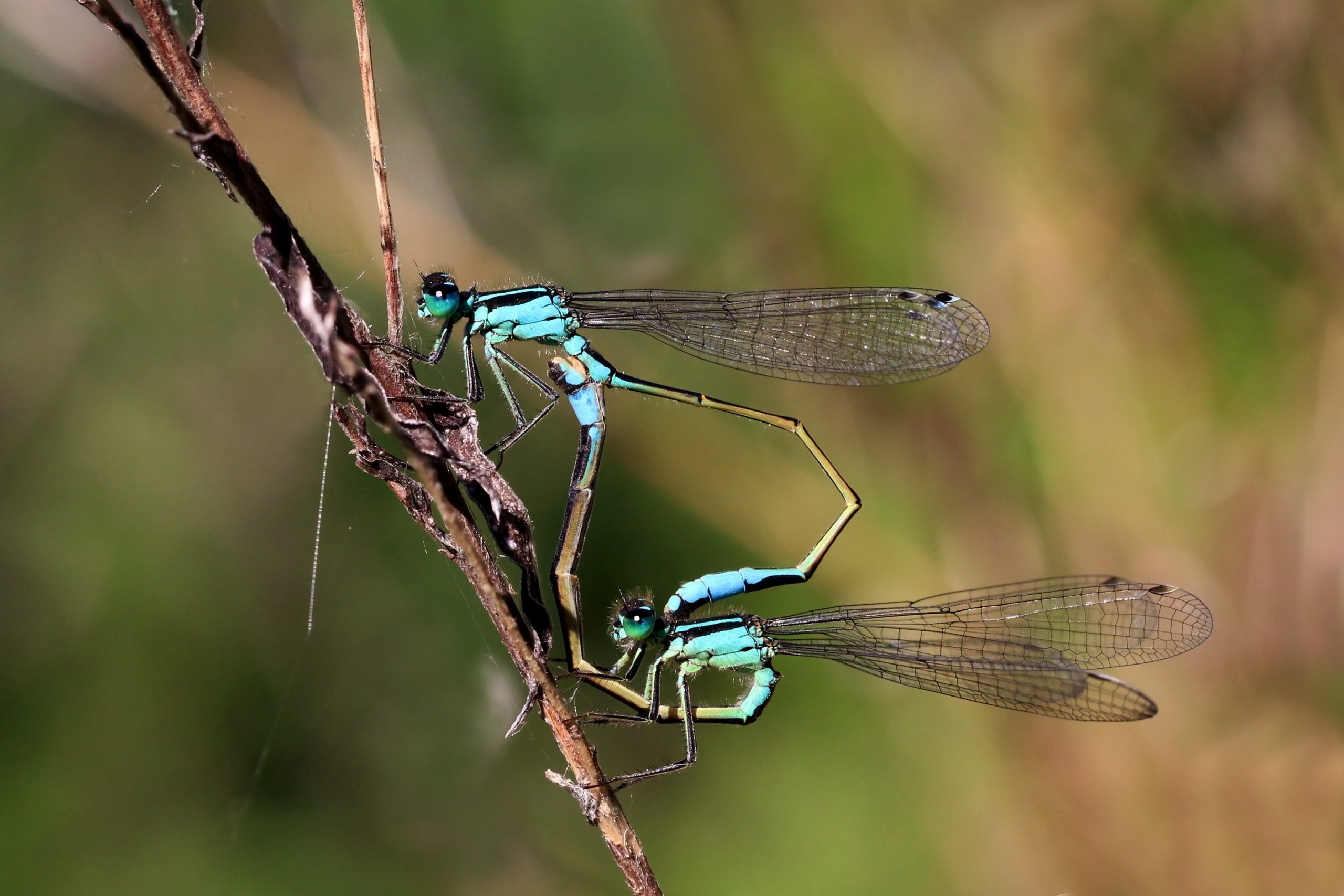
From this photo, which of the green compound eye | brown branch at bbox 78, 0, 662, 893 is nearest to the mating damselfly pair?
the green compound eye

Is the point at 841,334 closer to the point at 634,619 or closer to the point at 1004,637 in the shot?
the point at 1004,637

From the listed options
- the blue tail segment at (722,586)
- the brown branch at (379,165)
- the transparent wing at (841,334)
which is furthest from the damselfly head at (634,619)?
the brown branch at (379,165)

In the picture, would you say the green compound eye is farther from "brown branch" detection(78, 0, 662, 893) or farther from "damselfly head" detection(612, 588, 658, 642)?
"brown branch" detection(78, 0, 662, 893)

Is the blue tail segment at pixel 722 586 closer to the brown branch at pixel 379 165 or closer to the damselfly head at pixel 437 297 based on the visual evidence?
the damselfly head at pixel 437 297

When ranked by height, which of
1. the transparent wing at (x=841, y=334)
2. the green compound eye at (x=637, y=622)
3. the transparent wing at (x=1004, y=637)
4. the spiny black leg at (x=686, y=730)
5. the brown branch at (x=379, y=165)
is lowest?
the spiny black leg at (x=686, y=730)

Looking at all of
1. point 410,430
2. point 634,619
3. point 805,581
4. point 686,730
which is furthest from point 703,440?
point 410,430

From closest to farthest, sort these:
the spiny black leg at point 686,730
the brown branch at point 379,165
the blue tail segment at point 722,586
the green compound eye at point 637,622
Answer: the brown branch at point 379,165
the spiny black leg at point 686,730
the green compound eye at point 637,622
the blue tail segment at point 722,586
